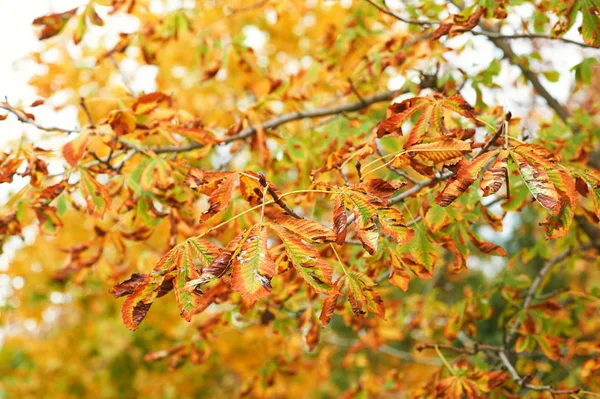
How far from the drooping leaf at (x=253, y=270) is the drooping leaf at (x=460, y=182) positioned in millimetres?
384

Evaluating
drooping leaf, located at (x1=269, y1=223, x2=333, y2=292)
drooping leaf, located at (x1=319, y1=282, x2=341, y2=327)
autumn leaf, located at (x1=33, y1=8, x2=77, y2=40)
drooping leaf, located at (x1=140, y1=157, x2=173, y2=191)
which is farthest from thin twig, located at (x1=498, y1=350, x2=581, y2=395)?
autumn leaf, located at (x1=33, y1=8, x2=77, y2=40)

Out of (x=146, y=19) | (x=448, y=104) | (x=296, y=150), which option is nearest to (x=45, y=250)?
(x=146, y=19)

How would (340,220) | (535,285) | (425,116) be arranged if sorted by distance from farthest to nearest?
(535,285), (425,116), (340,220)

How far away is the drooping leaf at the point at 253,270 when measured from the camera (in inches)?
35.3

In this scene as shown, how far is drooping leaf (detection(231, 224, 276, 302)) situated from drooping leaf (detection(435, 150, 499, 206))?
1.26 feet

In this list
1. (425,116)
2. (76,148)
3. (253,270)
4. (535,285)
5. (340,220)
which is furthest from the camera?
(535,285)

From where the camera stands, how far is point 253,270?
917 millimetres

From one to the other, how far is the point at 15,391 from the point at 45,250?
4.63ft

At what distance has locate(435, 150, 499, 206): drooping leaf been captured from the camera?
3.35 feet

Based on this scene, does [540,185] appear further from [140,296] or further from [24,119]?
[24,119]

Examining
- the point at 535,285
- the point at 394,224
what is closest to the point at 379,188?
the point at 394,224

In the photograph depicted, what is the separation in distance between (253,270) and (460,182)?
47 cm

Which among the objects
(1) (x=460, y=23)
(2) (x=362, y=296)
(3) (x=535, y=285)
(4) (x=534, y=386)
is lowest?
(3) (x=535, y=285)

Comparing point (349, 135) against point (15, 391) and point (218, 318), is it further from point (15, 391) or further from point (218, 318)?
point (15, 391)
